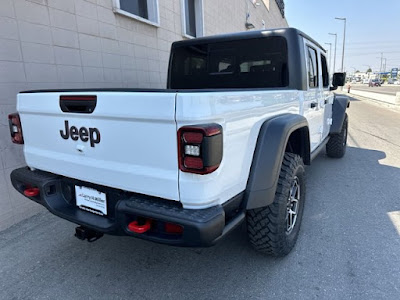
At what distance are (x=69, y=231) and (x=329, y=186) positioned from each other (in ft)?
11.8

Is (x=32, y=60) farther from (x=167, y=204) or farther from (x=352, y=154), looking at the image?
(x=352, y=154)

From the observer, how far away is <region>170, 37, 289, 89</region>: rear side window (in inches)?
126

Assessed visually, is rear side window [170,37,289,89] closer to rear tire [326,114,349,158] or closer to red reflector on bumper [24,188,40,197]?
red reflector on bumper [24,188,40,197]

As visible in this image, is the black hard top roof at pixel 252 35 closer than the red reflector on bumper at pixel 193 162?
No

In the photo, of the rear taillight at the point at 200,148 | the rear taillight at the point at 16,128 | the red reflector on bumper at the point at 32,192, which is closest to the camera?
the rear taillight at the point at 200,148

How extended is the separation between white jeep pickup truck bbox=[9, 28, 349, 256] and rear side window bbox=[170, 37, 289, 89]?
158mm

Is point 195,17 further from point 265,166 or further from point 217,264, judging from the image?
point 217,264

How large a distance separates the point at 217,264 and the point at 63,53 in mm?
3260

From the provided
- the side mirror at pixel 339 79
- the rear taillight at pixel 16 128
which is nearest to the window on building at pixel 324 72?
the side mirror at pixel 339 79

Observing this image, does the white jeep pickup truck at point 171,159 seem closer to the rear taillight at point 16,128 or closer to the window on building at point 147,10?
the rear taillight at point 16,128

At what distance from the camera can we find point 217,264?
102 inches

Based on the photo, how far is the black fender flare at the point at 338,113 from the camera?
5092mm

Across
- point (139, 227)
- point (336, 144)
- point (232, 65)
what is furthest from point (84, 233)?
point (336, 144)

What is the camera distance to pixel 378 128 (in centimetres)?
921
